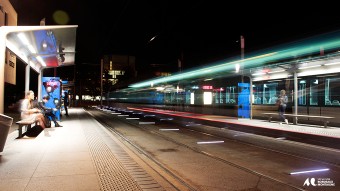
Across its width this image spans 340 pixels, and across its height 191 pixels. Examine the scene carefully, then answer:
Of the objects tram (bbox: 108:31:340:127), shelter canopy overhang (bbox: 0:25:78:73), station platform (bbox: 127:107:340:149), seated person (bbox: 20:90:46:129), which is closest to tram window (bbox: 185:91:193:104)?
tram (bbox: 108:31:340:127)

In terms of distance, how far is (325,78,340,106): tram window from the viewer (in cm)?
1305

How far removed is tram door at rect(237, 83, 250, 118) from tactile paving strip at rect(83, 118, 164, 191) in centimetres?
1103

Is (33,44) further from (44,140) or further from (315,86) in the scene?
(315,86)

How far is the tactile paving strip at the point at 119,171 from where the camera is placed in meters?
5.12

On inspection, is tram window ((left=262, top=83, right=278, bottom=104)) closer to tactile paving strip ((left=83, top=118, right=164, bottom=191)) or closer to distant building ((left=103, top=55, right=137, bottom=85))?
tactile paving strip ((left=83, top=118, right=164, bottom=191))

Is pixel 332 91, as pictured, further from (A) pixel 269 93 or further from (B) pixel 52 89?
(B) pixel 52 89

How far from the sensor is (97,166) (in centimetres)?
651

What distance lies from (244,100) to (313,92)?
498cm

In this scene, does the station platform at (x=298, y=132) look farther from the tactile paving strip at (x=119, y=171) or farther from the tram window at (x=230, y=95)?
the tactile paving strip at (x=119, y=171)

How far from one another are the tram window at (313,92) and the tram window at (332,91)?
581mm

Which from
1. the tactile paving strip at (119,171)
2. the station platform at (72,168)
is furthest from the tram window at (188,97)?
the tactile paving strip at (119,171)

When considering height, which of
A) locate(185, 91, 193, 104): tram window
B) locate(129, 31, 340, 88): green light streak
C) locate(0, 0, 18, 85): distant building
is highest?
locate(0, 0, 18, 85): distant building

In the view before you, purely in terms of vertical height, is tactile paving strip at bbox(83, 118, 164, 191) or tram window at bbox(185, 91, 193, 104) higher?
tram window at bbox(185, 91, 193, 104)

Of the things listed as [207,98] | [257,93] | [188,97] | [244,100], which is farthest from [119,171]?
[188,97]
